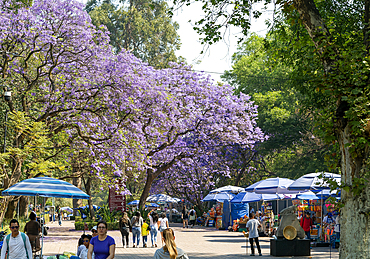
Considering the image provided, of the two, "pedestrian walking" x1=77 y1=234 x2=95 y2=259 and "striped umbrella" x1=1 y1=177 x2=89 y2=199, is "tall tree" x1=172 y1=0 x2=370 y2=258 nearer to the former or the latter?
"pedestrian walking" x1=77 y1=234 x2=95 y2=259

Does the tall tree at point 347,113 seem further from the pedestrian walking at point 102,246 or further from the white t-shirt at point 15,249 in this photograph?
the white t-shirt at point 15,249

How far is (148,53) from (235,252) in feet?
111

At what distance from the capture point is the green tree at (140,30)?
156ft

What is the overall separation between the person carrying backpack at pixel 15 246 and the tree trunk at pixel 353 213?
19.1 feet

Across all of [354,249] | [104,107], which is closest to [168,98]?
[104,107]

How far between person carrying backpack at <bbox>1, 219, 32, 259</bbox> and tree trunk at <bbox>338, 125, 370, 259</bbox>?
581 centimetres

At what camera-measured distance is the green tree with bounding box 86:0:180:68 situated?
156 ft

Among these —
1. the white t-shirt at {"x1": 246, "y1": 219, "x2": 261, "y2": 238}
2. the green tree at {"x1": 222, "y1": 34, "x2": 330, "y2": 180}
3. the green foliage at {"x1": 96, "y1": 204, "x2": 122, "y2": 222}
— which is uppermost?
the green tree at {"x1": 222, "y1": 34, "x2": 330, "y2": 180}

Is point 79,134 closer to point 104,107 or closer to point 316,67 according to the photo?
point 104,107

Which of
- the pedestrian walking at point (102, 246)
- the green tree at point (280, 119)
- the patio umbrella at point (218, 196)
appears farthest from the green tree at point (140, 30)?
the pedestrian walking at point (102, 246)

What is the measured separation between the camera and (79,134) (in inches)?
872

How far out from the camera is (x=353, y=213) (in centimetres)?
811

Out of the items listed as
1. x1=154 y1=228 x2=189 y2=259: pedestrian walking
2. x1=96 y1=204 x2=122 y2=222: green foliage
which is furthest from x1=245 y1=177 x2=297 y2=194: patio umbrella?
x1=154 y1=228 x2=189 y2=259: pedestrian walking

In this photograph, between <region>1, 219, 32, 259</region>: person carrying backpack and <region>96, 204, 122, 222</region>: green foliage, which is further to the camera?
<region>96, 204, 122, 222</region>: green foliage
